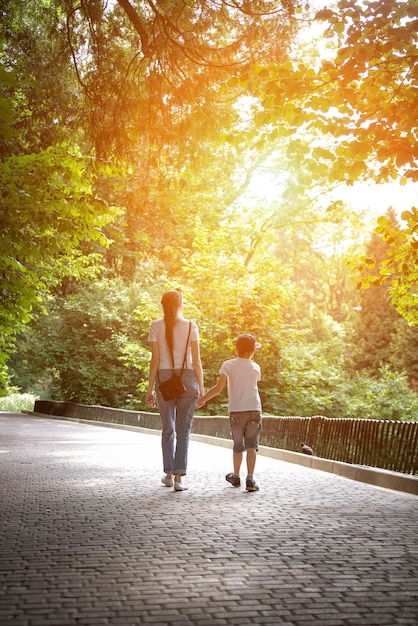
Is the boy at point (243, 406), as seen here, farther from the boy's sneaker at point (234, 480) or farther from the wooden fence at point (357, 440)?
the wooden fence at point (357, 440)

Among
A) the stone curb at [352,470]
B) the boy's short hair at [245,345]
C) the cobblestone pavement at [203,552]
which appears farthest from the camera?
the stone curb at [352,470]

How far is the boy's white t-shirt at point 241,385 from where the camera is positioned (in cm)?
1032

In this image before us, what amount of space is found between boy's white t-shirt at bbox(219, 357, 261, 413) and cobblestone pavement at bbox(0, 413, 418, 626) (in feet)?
3.17

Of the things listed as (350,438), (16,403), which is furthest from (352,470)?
(16,403)

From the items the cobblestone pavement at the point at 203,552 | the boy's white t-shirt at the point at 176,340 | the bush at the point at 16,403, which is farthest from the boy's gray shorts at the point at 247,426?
the bush at the point at 16,403

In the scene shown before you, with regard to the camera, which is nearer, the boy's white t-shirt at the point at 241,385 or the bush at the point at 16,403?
the boy's white t-shirt at the point at 241,385

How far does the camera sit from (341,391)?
28797 mm

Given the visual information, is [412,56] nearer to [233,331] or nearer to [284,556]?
[284,556]

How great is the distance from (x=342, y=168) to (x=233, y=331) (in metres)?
15.8

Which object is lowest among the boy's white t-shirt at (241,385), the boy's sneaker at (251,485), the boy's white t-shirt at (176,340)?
the boy's sneaker at (251,485)

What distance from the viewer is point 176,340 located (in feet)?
32.4

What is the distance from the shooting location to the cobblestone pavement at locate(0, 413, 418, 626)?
15.0 ft

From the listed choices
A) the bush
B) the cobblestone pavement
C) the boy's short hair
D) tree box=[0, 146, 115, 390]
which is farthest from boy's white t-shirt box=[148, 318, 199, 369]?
the bush

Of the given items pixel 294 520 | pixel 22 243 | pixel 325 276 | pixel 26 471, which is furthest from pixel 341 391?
pixel 325 276
